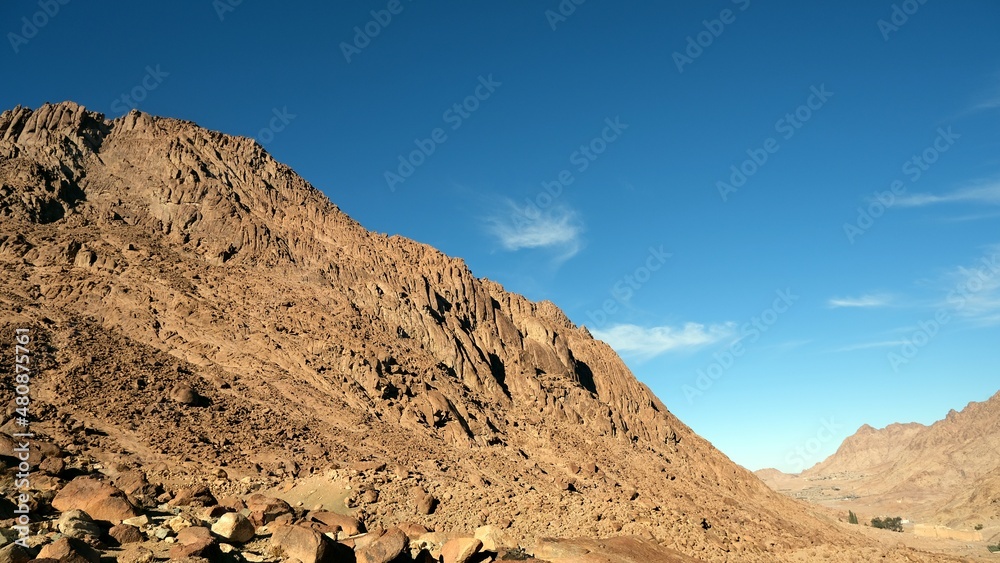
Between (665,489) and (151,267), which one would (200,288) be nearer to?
(151,267)

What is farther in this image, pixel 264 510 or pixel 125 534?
pixel 264 510

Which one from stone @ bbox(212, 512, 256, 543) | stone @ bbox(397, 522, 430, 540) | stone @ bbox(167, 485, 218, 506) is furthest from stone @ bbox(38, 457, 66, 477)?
stone @ bbox(397, 522, 430, 540)

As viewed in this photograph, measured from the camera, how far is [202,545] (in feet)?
32.1

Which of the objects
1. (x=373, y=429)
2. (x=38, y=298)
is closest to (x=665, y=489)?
(x=373, y=429)

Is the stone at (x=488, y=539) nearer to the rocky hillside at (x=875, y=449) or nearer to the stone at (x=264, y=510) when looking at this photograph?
the stone at (x=264, y=510)

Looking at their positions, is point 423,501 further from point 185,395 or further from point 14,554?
point 14,554

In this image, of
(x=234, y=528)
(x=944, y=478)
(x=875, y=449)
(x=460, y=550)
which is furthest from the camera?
(x=875, y=449)

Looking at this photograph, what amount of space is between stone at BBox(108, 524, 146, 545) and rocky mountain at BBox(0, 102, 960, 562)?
1.11ft

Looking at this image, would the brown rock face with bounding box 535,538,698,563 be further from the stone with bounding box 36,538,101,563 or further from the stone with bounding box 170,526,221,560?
the stone with bounding box 36,538,101,563

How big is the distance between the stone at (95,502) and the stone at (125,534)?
1350mm

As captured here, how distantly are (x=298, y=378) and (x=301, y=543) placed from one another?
2168 cm

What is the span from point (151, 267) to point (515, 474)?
24.5 meters

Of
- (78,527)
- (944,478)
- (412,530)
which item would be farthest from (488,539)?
(944,478)

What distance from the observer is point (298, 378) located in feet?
103
